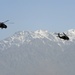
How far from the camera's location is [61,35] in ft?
307

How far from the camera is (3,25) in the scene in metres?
77.9

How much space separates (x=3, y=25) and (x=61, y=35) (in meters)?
20.4

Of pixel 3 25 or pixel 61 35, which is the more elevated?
pixel 3 25

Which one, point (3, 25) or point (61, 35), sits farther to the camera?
point (61, 35)
